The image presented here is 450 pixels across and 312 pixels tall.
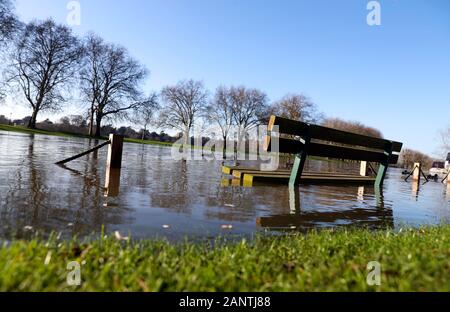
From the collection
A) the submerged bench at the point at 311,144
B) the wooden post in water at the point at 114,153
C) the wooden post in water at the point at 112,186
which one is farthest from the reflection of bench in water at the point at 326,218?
the wooden post in water at the point at 114,153

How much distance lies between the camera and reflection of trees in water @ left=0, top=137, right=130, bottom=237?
10.9ft

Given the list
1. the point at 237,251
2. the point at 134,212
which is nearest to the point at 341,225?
the point at 237,251

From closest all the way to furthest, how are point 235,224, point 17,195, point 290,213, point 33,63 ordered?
point 235,224
point 17,195
point 290,213
point 33,63

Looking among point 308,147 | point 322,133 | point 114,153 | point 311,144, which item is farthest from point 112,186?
point 322,133

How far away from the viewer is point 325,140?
752 cm

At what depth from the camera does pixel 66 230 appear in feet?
10.6

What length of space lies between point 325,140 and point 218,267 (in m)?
Answer: 5.73

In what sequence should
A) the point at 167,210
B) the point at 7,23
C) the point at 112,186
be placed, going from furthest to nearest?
1. the point at 7,23
2. the point at 112,186
3. the point at 167,210

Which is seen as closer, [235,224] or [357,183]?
[235,224]

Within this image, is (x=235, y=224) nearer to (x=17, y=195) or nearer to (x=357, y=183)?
(x=17, y=195)

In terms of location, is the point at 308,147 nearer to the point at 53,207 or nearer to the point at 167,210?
the point at 167,210
